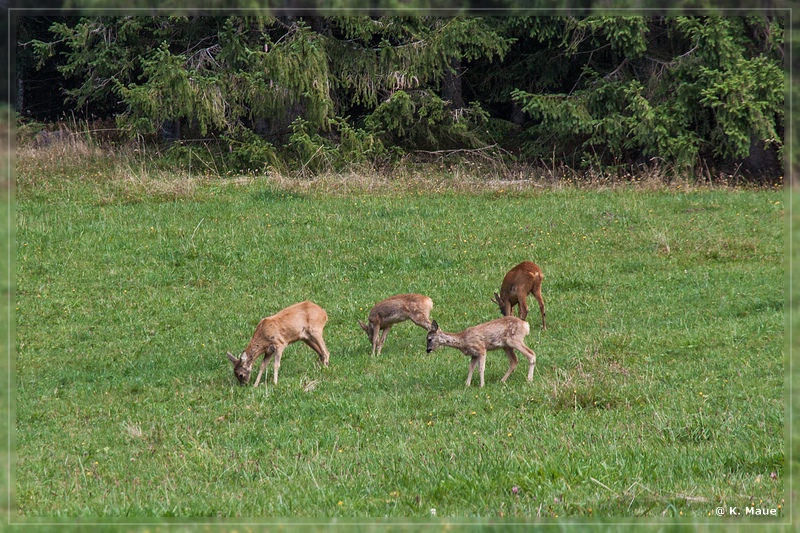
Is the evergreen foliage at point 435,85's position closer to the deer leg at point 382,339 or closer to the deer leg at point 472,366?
the deer leg at point 382,339

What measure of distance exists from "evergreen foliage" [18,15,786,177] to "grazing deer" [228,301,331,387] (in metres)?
9.40

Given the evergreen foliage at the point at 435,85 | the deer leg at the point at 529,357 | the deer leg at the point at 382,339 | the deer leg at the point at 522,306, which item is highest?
the evergreen foliage at the point at 435,85

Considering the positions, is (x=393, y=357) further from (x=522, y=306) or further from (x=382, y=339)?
(x=522, y=306)

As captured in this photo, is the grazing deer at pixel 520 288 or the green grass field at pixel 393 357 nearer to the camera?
the green grass field at pixel 393 357

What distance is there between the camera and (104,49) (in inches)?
943

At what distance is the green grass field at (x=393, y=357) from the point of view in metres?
5.50

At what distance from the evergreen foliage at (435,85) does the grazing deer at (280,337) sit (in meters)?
9.40

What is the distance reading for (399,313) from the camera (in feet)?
39.3

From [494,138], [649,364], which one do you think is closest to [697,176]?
[494,138]

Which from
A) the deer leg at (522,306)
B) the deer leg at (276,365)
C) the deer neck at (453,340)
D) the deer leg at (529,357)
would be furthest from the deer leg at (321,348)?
the deer leg at (522,306)

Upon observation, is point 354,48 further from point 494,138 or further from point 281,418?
point 281,418

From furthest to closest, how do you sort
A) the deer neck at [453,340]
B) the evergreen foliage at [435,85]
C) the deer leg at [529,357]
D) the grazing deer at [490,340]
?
1. the evergreen foliage at [435,85]
2. the deer neck at [453,340]
3. the grazing deer at [490,340]
4. the deer leg at [529,357]

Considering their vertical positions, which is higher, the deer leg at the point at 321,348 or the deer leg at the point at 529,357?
the deer leg at the point at 529,357

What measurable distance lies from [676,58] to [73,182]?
17.0 m
